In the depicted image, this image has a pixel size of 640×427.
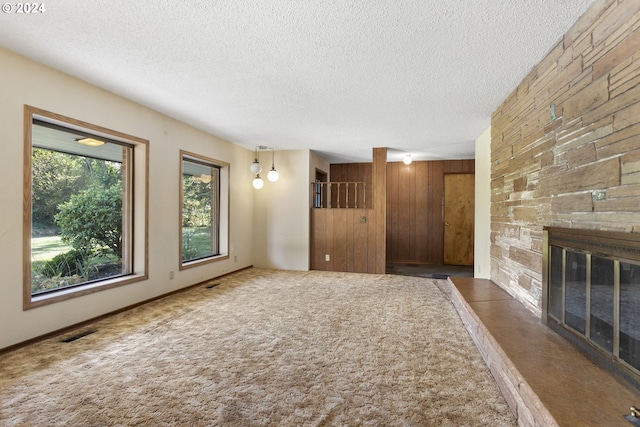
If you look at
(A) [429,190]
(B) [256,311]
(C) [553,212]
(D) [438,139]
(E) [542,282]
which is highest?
(D) [438,139]

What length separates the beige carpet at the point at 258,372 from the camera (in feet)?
5.13

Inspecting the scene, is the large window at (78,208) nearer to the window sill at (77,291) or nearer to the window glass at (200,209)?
the window sill at (77,291)

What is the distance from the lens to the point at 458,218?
634cm

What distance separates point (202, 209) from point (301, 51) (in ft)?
11.0

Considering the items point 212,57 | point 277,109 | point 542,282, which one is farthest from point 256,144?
point 542,282

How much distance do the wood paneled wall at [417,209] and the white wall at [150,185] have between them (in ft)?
7.99

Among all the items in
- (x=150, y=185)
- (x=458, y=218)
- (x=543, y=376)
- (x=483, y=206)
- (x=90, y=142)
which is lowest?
(x=543, y=376)

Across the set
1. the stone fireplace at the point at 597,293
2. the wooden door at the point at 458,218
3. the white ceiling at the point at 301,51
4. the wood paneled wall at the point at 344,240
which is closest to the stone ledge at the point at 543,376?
the stone fireplace at the point at 597,293

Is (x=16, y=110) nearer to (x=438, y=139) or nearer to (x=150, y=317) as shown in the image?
(x=150, y=317)

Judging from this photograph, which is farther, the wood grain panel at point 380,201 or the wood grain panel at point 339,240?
the wood grain panel at point 339,240

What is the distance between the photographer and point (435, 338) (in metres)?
2.54

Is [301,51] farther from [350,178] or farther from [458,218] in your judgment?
[458,218]

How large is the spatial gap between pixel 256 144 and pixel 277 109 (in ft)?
6.37
